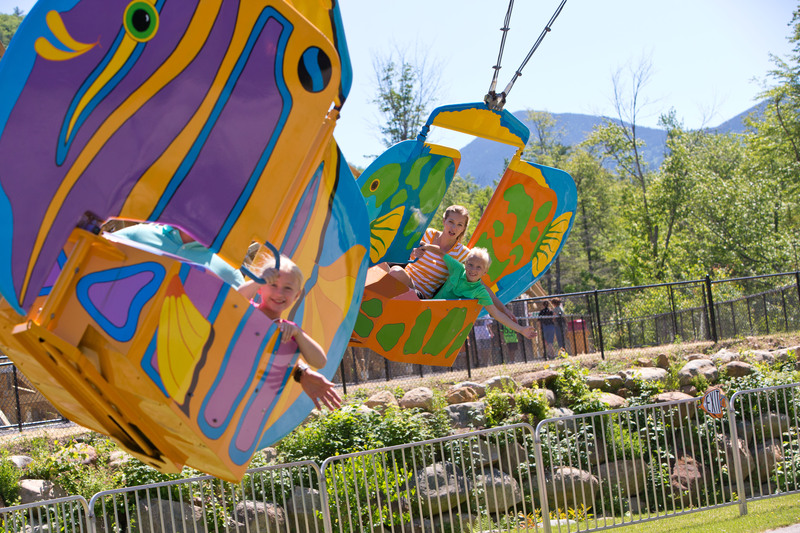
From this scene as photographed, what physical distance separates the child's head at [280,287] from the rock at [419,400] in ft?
22.7

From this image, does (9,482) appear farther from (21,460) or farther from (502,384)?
(502,384)

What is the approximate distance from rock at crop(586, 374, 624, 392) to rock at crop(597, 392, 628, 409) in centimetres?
22

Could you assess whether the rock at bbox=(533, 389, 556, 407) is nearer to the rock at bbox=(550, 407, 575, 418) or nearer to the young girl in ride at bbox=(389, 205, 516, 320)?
the rock at bbox=(550, 407, 575, 418)

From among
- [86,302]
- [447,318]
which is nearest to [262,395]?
[86,302]

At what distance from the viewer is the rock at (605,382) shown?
397 inches

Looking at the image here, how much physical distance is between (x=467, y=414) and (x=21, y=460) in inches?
192

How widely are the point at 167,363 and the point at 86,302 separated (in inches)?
9.2

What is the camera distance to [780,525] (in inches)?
258

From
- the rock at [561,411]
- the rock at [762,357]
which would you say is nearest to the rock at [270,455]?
the rock at [561,411]

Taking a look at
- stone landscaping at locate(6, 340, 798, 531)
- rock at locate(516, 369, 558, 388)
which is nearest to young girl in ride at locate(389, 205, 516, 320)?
stone landscaping at locate(6, 340, 798, 531)

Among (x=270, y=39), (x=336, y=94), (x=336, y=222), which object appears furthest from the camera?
(x=336, y=222)

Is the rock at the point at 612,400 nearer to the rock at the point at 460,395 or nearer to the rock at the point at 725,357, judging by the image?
the rock at the point at 460,395

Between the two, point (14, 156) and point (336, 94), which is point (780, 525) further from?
point (14, 156)

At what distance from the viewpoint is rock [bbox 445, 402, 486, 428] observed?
352 inches
